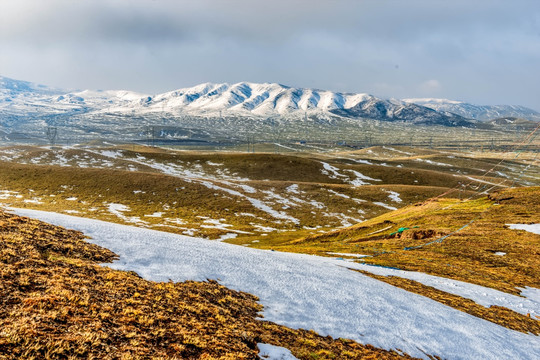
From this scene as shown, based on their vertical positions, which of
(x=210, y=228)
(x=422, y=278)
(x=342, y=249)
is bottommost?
(x=210, y=228)

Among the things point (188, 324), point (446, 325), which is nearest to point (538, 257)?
point (446, 325)

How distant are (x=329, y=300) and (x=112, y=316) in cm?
1321

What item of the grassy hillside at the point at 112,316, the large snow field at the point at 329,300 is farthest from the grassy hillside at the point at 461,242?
the grassy hillside at the point at 112,316

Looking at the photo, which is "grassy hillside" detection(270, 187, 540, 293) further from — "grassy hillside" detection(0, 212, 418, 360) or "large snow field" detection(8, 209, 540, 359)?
"grassy hillside" detection(0, 212, 418, 360)

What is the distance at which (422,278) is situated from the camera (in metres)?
29.2

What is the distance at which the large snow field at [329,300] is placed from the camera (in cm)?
1598

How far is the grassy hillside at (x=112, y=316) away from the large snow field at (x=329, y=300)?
4.04 feet

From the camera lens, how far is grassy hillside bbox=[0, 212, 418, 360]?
8.70 meters

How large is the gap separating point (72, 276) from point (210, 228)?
49.7 metres

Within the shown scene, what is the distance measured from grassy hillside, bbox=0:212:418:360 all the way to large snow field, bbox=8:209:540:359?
48.5 inches

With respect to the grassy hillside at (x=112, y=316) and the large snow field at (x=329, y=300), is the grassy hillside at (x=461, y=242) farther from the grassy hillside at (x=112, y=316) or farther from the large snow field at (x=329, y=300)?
the grassy hillside at (x=112, y=316)

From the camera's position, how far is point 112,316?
36.4 ft

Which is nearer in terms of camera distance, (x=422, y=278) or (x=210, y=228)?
(x=422, y=278)

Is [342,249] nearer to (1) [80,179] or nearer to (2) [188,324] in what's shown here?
(2) [188,324]
